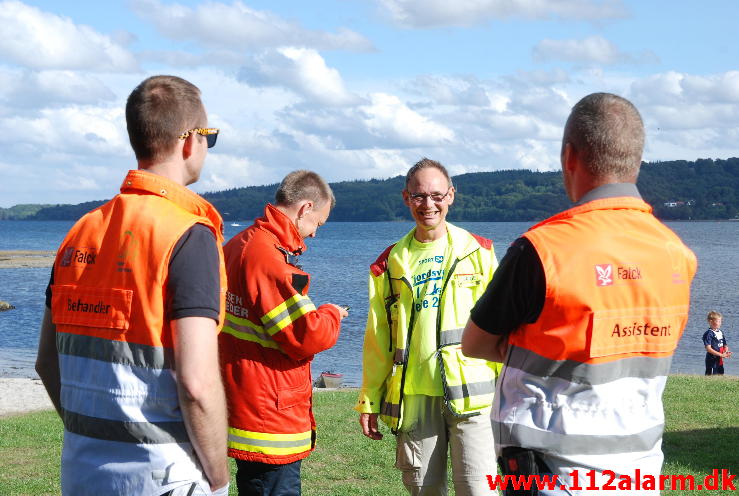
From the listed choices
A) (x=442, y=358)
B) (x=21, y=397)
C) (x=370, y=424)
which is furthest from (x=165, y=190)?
(x=21, y=397)

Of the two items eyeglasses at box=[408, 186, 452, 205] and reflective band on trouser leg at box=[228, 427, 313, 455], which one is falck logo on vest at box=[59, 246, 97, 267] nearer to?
reflective band on trouser leg at box=[228, 427, 313, 455]

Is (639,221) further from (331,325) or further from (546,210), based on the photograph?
(546,210)

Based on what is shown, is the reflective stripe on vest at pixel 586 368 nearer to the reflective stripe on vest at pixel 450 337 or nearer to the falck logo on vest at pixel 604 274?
the falck logo on vest at pixel 604 274

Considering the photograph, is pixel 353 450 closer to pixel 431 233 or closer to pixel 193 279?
pixel 431 233

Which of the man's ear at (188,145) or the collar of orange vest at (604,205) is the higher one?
the man's ear at (188,145)

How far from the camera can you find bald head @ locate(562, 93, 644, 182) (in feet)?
9.97

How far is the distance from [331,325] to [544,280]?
6.34 ft

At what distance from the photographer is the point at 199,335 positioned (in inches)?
115

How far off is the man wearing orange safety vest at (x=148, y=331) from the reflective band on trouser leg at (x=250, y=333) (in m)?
1.54

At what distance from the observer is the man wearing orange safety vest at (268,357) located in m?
4.55

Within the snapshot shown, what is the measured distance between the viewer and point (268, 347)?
183 inches

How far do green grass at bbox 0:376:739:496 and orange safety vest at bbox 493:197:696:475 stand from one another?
4.61 m

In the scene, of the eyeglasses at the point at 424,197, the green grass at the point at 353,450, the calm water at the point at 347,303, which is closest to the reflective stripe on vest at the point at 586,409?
the eyeglasses at the point at 424,197

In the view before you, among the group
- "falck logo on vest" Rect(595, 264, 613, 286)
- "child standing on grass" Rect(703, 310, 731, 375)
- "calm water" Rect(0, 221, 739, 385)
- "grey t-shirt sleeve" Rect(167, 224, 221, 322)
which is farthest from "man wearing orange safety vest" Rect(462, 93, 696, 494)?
"calm water" Rect(0, 221, 739, 385)
